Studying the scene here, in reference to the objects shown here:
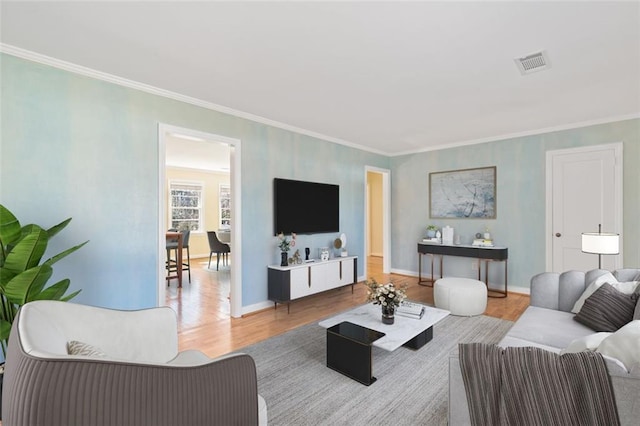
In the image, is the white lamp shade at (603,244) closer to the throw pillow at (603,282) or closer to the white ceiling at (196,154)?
the throw pillow at (603,282)

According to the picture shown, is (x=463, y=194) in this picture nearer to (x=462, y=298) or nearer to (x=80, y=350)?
(x=462, y=298)

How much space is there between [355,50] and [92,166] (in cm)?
252

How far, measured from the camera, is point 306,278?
417 centimetres

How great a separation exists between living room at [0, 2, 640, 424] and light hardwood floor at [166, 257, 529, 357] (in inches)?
13.9

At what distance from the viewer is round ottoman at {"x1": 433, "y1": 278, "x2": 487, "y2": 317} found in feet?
12.1

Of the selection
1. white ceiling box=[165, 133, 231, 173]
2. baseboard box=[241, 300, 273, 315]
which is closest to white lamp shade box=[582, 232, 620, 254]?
baseboard box=[241, 300, 273, 315]

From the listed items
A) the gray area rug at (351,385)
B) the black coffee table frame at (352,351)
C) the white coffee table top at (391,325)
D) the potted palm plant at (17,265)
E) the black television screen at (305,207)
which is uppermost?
the black television screen at (305,207)

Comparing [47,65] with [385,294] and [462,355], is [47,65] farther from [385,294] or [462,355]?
[462,355]

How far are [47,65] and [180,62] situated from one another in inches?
43.2

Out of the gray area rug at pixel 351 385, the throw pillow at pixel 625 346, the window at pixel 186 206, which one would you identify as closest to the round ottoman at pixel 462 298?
the gray area rug at pixel 351 385

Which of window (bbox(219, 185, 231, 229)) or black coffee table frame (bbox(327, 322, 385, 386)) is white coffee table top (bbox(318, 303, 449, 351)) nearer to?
black coffee table frame (bbox(327, 322, 385, 386))

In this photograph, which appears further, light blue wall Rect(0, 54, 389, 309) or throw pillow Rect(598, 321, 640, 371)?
light blue wall Rect(0, 54, 389, 309)

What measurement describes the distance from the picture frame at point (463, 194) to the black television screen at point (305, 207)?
200 cm

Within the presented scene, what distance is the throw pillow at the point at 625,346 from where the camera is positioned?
111 cm
